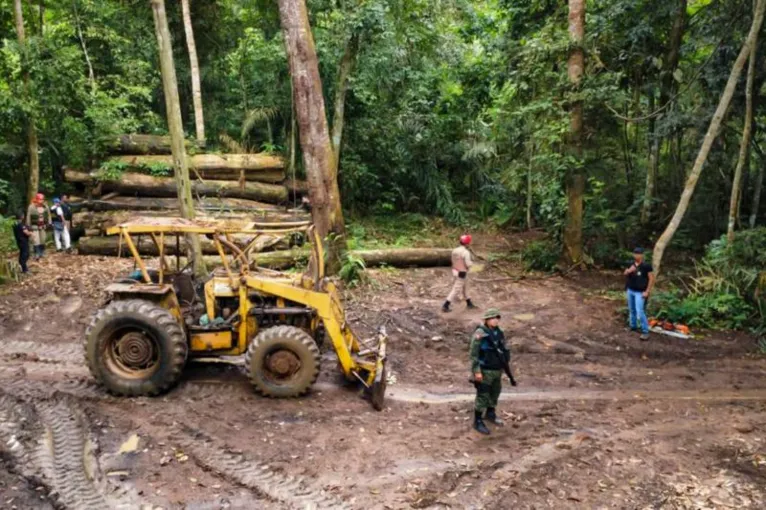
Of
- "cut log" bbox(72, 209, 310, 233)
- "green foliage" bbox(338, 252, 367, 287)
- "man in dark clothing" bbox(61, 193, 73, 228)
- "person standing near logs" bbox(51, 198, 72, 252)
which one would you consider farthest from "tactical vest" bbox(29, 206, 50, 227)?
"green foliage" bbox(338, 252, 367, 287)

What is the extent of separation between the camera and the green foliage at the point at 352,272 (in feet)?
43.1

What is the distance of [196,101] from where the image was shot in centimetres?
1798

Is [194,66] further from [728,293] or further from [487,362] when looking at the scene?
[728,293]

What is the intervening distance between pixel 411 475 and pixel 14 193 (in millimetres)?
17920

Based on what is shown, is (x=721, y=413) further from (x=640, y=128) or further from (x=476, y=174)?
(x=476, y=174)

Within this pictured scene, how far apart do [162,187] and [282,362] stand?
11.1 m

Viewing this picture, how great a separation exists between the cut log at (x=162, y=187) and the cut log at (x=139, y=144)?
90 centimetres

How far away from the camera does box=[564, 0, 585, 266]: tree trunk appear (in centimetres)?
1397

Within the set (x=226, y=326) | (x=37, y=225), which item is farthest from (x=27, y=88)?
(x=226, y=326)

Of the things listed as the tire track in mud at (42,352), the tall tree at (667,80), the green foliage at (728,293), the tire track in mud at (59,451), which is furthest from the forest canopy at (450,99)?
the tire track in mud at (59,451)

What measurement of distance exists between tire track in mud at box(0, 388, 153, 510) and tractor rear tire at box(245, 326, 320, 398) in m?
2.06

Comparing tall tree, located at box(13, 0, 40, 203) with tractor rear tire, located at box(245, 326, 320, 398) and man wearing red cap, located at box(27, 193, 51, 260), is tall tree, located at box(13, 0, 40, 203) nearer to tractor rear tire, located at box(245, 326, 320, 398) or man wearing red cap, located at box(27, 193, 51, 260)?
man wearing red cap, located at box(27, 193, 51, 260)

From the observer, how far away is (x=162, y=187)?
56.2 feet

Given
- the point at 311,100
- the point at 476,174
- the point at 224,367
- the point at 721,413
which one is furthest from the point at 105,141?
the point at 721,413
